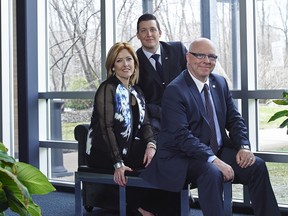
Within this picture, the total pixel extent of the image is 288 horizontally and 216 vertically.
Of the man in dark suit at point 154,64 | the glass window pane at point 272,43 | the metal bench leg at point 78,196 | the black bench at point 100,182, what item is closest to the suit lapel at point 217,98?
the black bench at point 100,182

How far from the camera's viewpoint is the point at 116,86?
13.1ft

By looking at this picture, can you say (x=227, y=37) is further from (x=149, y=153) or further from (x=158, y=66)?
(x=149, y=153)

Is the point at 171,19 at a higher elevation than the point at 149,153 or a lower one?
higher

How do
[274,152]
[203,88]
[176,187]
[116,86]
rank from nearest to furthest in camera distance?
1. [176,187]
2. [203,88]
3. [116,86]
4. [274,152]

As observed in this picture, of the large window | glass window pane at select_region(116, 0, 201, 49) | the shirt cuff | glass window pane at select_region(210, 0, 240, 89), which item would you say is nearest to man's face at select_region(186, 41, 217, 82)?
the shirt cuff

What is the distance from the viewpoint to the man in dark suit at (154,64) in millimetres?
4160

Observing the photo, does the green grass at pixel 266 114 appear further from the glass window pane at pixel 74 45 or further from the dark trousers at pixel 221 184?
the glass window pane at pixel 74 45

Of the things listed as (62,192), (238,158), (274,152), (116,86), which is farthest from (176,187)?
(62,192)

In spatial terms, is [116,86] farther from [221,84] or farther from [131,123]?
[221,84]

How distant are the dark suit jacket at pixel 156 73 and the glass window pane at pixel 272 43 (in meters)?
0.78

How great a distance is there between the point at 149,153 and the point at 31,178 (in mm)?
2534

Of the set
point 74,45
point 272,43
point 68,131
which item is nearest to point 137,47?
point 74,45

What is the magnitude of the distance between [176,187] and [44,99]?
3062mm

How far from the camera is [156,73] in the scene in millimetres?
4172
